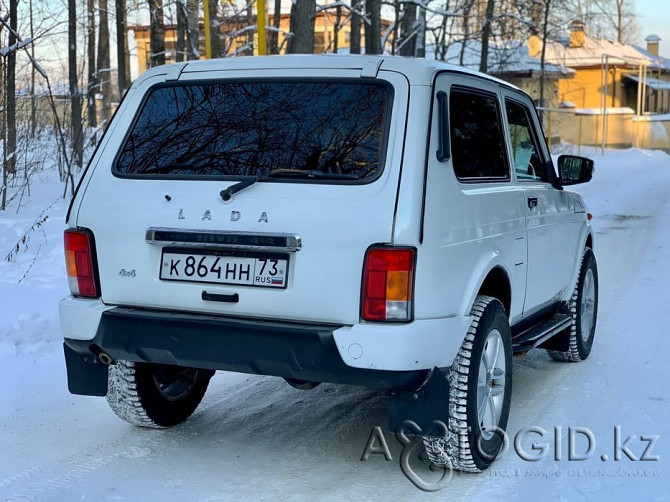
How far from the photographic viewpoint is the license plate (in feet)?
11.6

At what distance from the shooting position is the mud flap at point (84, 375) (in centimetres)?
404

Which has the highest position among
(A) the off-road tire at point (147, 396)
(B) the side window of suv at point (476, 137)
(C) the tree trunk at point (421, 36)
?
(C) the tree trunk at point (421, 36)

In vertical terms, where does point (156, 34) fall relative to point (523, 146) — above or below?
above

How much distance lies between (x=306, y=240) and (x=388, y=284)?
386mm

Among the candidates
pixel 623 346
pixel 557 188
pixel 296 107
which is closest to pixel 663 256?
pixel 623 346

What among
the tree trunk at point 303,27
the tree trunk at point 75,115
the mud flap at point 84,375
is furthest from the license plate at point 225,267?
the tree trunk at point 75,115

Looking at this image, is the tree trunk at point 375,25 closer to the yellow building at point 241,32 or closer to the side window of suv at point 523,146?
the yellow building at point 241,32

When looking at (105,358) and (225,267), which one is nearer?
(225,267)

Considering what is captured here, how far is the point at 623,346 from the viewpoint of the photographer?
20.6ft

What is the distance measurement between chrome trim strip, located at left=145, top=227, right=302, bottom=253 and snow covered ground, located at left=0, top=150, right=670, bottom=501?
43.0 inches

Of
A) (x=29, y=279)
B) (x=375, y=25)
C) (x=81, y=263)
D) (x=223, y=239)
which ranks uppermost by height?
(x=375, y=25)

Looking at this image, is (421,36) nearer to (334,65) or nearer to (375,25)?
(375,25)

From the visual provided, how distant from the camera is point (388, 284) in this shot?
338 centimetres

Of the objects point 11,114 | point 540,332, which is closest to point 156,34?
point 11,114
